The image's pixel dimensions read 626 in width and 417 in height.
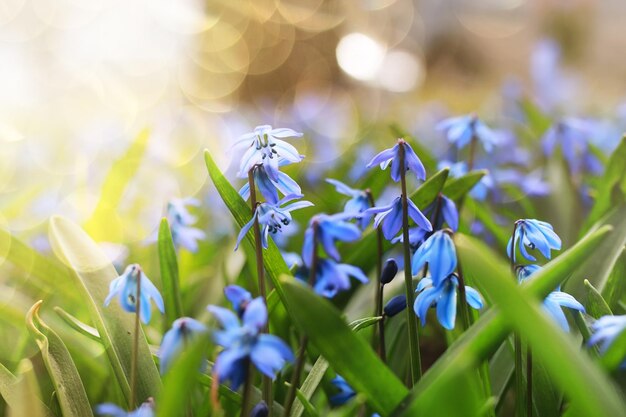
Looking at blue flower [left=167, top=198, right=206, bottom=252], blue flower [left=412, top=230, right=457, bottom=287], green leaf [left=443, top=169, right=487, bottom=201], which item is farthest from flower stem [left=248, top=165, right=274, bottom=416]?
green leaf [left=443, top=169, right=487, bottom=201]

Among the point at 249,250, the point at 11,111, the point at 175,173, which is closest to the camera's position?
the point at 249,250

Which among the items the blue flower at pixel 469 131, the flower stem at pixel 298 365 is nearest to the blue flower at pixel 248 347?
the flower stem at pixel 298 365

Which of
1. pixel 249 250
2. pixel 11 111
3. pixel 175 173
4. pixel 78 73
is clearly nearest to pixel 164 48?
pixel 78 73

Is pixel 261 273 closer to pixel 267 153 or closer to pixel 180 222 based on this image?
pixel 267 153

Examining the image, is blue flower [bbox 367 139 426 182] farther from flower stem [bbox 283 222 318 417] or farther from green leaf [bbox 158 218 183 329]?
green leaf [bbox 158 218 183 329]

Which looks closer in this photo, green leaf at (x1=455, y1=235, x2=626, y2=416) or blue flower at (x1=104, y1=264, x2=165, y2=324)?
green leaf at (x1=455, y1=235, x2=626, y2=416)

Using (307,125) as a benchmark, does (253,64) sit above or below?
above

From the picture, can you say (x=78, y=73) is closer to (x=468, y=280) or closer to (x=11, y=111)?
(x=11, y=111)

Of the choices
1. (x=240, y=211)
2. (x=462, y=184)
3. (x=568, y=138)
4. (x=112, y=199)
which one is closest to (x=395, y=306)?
(x=240, y=211)
